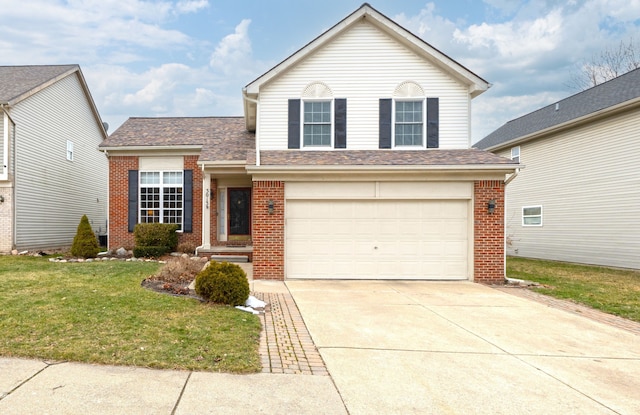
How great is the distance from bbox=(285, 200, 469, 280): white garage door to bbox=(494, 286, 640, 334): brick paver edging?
4.62 feet

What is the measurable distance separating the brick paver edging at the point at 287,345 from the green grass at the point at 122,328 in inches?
5.7

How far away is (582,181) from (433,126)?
810 centimetres

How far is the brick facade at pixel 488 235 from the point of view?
962cm

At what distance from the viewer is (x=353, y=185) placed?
9.74 m

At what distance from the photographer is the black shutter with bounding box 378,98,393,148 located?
35.2 feet

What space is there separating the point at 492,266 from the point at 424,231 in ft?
6.45

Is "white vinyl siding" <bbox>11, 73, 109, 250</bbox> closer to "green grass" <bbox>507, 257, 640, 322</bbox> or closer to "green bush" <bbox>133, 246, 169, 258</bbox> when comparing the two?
"green bush" <bbox>133, 246, 169, 258</bbox>

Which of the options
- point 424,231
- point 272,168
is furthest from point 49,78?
point 424,231

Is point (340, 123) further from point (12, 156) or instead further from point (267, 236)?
point (12, 156)

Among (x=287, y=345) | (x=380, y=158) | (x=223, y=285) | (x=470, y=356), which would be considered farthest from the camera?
(x=380, y=158)

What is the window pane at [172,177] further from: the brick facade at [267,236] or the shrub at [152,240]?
the brick facade at [267,236]

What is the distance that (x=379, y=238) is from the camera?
9.82m

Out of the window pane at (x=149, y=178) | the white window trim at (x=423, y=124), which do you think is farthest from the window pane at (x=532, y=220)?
the window pane at (x=149, y=178)

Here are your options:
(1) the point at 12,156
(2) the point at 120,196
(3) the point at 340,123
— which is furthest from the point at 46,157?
(3) the point at 340,123
